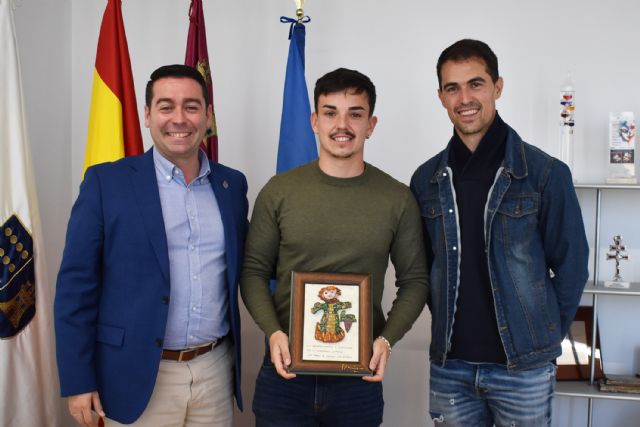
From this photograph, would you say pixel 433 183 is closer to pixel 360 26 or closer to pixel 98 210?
pixel 98 210

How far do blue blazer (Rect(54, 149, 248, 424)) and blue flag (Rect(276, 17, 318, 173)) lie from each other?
1291 mm

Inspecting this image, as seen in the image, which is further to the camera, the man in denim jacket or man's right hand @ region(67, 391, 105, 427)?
the man in denim jacket

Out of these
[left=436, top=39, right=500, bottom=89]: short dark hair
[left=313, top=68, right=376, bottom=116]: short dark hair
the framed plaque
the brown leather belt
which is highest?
[left=436, top=39, right=500, bottom=89]: short dark hair

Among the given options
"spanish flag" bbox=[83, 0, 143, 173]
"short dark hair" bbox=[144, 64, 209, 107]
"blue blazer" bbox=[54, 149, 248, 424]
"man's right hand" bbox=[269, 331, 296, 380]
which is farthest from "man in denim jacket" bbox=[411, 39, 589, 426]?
"spanish flag" bbox=[83, 0, 143, 173]

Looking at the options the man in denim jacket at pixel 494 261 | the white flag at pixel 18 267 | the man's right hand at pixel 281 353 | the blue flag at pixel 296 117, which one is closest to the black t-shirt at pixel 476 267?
the man in denim jacket at pixel 494 261

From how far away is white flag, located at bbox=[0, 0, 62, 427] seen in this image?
110 inches

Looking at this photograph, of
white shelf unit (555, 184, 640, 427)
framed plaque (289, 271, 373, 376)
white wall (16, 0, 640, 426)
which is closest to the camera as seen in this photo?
framed plaque (289, 271, 373, 376)

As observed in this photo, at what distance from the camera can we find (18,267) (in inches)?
110

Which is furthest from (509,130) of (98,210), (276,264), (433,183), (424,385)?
(424,385)

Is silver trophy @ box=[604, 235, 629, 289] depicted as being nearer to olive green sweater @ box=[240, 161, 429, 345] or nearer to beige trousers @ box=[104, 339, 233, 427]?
olive green sweater @ box=[240, 161, 429, 345]

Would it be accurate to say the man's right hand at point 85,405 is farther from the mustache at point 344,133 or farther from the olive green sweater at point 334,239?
the mustache at point 344,133

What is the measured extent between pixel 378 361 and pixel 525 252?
700 millimetres

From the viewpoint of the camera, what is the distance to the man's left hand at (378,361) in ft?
6.84

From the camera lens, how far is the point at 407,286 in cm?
237
